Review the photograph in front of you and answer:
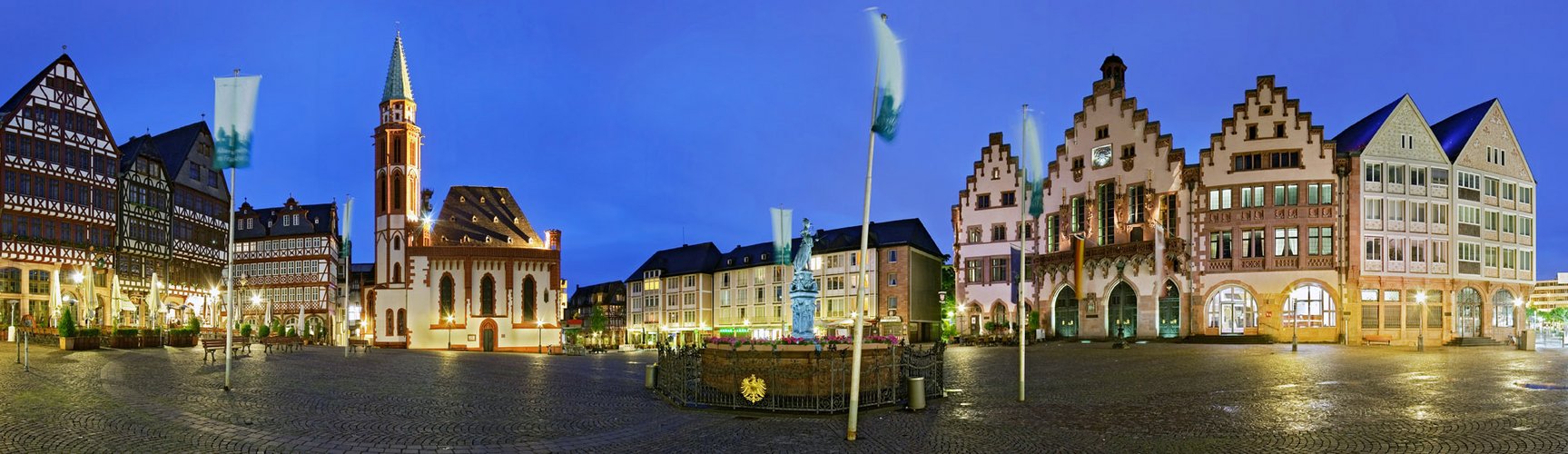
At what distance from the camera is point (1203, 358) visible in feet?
119

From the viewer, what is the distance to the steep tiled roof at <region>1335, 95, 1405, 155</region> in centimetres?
5616

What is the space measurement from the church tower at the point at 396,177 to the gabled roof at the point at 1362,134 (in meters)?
58.9

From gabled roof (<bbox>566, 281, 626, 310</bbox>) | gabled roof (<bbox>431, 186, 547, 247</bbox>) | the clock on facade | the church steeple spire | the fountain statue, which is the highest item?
the church steeple spire

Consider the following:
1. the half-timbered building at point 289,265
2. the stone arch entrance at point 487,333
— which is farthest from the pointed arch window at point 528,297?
the half-timbered building at point 289,265

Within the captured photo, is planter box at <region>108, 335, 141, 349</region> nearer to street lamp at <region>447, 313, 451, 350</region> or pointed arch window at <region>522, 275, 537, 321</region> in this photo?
street lamp at <region>447, 313, 451, 350</region>

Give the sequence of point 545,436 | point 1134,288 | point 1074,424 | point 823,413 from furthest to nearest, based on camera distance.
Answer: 1. point 1134,288
2. point 823,413
3. point 1074,424
4. point 545,436

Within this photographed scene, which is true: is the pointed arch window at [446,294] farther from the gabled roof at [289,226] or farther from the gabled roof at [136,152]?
the gabled roof at [289,226]

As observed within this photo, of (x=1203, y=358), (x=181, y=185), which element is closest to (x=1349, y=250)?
(x=1203, y=358)

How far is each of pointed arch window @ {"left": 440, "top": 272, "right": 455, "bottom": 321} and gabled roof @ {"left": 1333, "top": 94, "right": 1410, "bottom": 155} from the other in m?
56.1

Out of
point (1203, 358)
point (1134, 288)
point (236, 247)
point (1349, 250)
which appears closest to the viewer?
point (1203, 358)

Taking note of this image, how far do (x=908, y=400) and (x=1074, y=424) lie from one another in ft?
10.1

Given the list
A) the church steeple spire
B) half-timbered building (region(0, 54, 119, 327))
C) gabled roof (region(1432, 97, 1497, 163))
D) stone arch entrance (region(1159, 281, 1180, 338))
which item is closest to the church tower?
the church steeple spire

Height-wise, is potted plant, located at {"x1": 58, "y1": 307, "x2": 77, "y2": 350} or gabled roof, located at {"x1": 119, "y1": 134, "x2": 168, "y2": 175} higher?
gabled roof, located at {"x1": 119, "y1": 134, "x2": 168, "y2": 175}

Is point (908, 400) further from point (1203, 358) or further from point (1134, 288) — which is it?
point (1134, 288)
